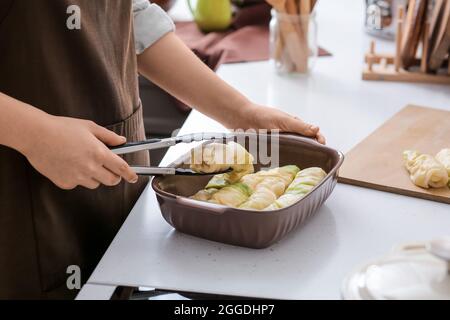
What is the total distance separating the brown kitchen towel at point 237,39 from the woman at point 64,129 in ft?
2.03

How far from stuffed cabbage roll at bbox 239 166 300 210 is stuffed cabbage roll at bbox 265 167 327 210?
0.04 ft

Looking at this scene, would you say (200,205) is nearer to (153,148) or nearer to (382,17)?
(153,148)

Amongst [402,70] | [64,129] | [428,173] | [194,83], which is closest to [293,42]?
[402,70]

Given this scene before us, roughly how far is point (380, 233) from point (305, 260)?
5.2 inches

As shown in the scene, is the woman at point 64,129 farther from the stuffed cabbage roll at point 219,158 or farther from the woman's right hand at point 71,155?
the stuffed cabbage roll at point 219,158

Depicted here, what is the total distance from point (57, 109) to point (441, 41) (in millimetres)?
909

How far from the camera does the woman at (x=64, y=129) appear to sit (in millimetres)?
840

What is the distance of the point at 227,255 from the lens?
88 centimetres

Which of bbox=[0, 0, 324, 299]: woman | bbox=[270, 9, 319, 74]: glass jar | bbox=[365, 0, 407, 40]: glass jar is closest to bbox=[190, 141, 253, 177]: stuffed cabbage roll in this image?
bbox=[0, 0, 324, 299]: woman

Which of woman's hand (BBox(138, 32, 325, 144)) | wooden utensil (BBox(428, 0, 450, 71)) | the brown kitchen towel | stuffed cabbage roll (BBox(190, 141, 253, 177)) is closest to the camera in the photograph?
stuffed cabbage roll (BBox(190, 141, 253, 177))

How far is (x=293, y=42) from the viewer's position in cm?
161

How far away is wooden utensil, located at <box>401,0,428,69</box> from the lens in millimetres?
1569

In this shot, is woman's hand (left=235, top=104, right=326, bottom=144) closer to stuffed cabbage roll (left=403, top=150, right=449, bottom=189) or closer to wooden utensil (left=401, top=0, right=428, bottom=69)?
stuffed cabbage roll (left=403, top=150, right=449, bottom=189)

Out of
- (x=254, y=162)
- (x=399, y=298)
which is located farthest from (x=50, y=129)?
(x=399, y=298)
